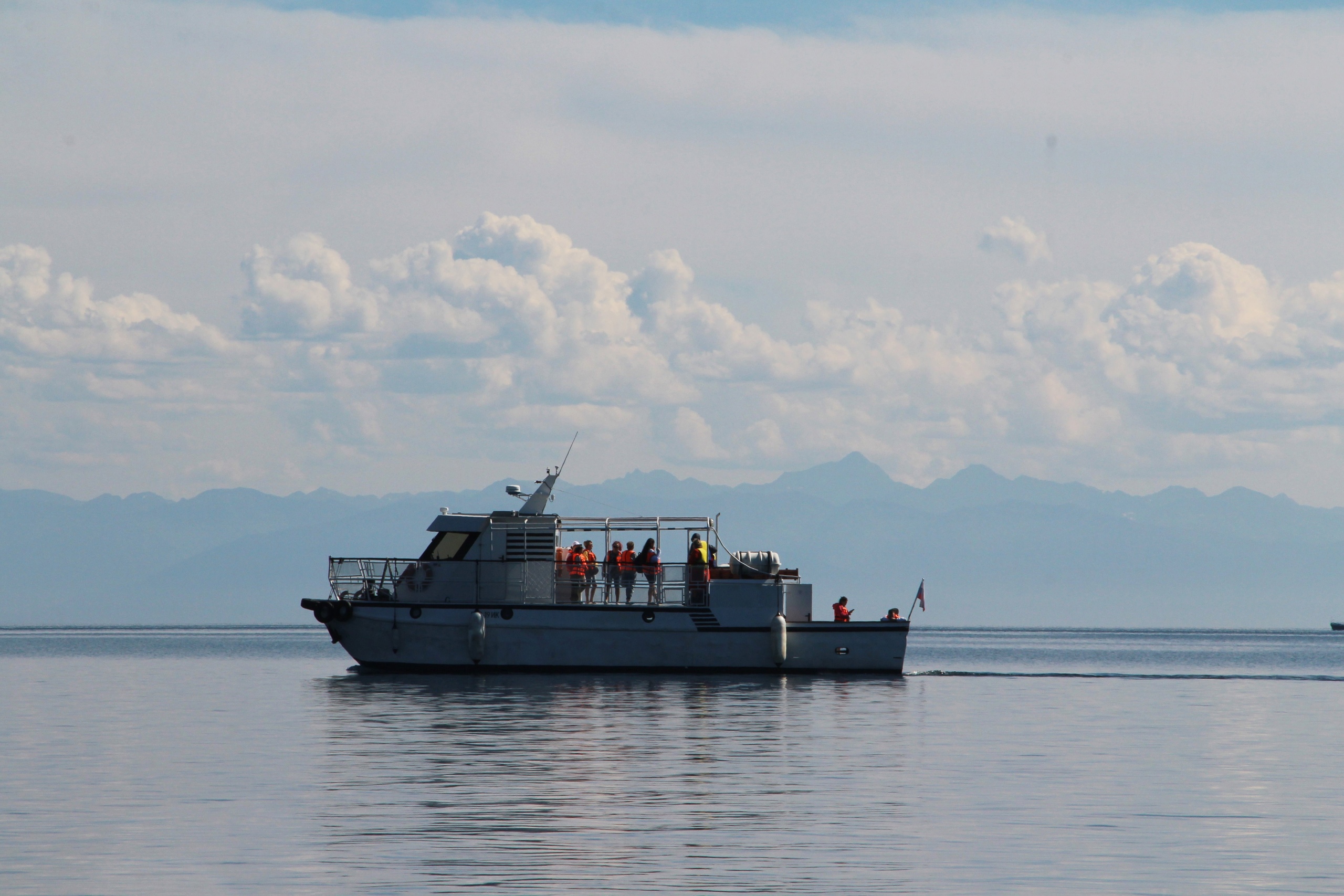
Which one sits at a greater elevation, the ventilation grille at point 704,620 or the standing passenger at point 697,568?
the standing passenger at point 697,568

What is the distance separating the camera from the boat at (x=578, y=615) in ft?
158

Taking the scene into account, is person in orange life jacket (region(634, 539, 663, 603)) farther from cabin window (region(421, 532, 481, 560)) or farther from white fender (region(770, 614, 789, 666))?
cabin window (region(421, 532, 481, 560))

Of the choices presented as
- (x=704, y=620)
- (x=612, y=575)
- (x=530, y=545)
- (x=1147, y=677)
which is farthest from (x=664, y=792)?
(x=1147, y=677)

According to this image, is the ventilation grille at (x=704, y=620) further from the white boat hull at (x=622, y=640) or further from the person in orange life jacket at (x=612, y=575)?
the person in orange life jacket at (x=612, y=575)

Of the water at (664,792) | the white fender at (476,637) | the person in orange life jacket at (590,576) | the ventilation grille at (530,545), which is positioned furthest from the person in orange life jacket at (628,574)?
the water at (664,792)

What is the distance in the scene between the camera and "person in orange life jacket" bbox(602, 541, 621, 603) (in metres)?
48.8

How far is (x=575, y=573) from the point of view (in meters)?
48.9

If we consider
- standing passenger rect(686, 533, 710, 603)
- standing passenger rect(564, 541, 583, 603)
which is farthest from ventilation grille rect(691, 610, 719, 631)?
standing passenger rect(564, 541, 583, 603)

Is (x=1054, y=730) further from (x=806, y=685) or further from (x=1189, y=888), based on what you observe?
(x=1189, y=888)

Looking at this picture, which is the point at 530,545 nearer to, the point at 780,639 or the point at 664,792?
the point at 780,639

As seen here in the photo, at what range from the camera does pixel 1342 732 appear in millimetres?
33156

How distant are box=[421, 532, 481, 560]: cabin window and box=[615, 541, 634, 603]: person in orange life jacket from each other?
4374 mm

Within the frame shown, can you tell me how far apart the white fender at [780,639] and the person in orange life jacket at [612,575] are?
15.1 feet

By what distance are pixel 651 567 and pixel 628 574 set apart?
0.76 metres
